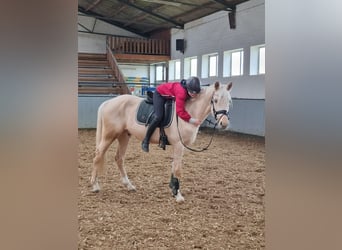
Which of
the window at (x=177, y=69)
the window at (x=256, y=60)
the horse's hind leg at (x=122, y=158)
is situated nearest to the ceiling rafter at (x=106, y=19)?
the window at (x=177, y=69)

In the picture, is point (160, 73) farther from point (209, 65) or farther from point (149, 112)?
point (149, 112)

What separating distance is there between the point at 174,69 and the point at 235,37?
426 centimetres

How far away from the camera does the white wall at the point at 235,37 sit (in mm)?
9242

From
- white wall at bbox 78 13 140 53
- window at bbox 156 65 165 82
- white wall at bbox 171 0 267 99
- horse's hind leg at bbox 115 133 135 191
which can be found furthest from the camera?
window at bbox 156 65 165 82

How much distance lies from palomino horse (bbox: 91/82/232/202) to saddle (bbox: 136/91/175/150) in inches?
1.6

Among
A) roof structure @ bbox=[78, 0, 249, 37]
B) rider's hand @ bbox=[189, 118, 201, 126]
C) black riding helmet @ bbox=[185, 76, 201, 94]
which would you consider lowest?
rider's hand @ bbox=[189, 118, 201, 126]

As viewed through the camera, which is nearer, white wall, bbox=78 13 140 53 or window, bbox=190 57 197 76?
window, bbox=190 57 197 76

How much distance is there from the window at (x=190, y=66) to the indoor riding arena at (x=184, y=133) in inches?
1.7

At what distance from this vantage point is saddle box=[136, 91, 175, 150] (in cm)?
353

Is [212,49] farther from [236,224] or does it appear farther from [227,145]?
[236,224]

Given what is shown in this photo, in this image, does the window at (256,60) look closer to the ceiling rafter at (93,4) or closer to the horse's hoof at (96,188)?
the ceiling rafter at (93,4)

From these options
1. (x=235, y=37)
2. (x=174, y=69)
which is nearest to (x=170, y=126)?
(x=235, y=37)

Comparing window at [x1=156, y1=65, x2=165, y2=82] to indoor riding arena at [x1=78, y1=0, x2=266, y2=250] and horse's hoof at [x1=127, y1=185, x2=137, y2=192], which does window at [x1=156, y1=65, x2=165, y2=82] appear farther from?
horse's hoof at [x1=127, y1=185, x2=137, y2=192]

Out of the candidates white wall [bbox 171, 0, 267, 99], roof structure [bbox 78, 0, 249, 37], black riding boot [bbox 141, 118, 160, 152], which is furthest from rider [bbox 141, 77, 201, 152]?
roof structure [bbox 78, 0, 249, 37]
